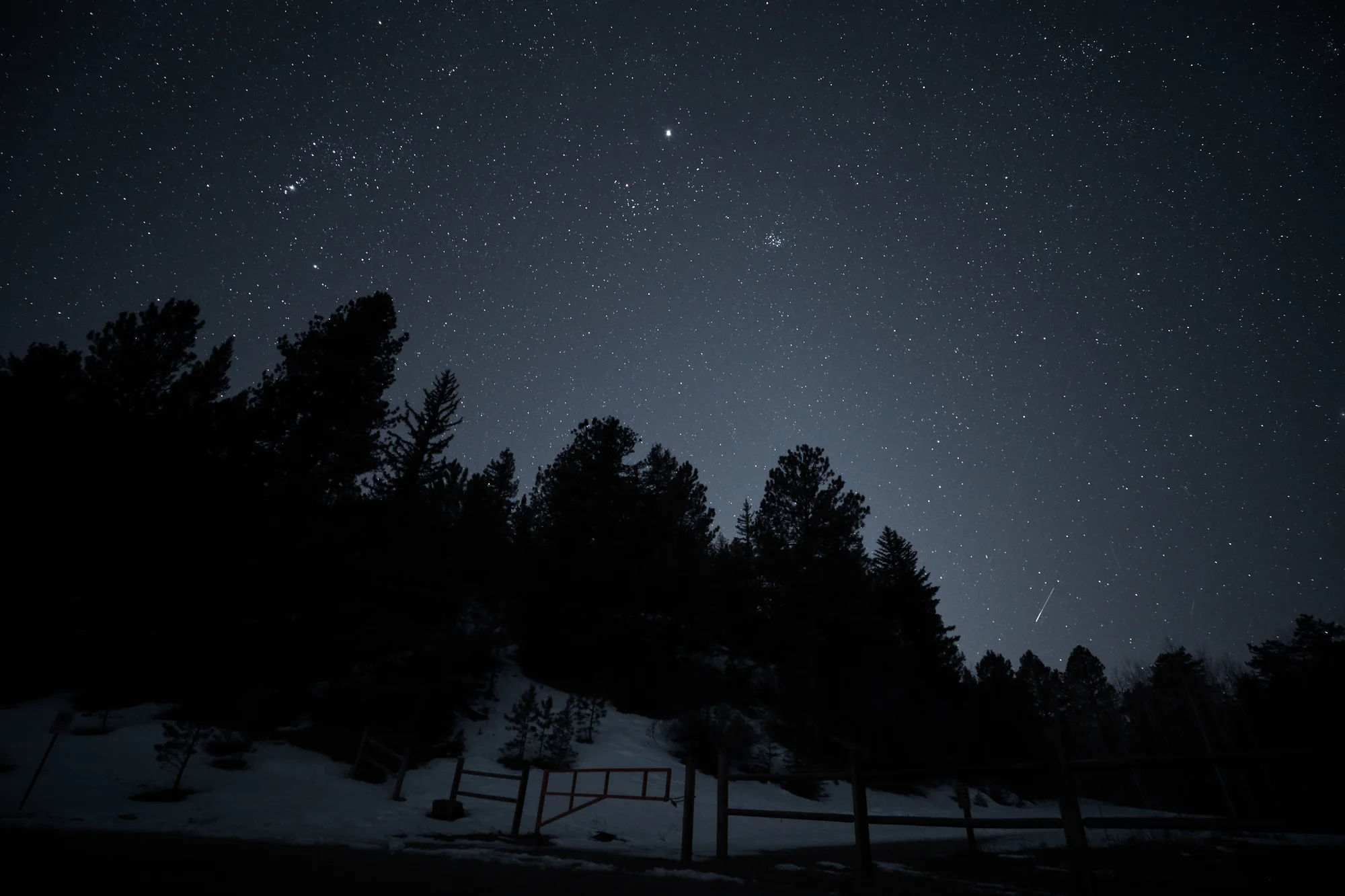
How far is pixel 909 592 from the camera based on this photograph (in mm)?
47906

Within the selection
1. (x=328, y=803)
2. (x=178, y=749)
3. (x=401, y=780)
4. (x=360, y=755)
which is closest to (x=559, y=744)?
(x=360, y=755)

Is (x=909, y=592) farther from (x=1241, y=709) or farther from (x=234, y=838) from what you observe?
(x=234, y=838)

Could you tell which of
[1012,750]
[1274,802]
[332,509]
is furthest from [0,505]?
[1274,802]

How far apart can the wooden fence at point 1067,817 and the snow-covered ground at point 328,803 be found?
3164 mm

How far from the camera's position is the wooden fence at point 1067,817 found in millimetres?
3533

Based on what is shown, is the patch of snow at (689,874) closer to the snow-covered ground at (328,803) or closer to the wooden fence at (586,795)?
the wooden fence at (586,795)

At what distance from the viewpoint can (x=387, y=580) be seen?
74.4ft

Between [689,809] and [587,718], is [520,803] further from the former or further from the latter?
[587,718]

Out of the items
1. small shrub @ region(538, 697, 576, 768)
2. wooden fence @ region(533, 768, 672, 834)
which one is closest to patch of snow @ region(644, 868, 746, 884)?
wooden fence @ region(533, 768, 672, 834)

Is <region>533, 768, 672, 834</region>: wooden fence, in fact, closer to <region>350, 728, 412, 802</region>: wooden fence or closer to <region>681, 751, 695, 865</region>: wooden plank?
<region>681, 751, 695, 865</region>: wooden plank

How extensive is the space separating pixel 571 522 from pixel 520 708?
13.3 meters

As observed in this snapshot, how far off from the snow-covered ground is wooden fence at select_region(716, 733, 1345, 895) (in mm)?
3164

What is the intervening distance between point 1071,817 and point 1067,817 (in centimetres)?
3

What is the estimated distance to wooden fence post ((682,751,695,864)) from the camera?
329 inches
